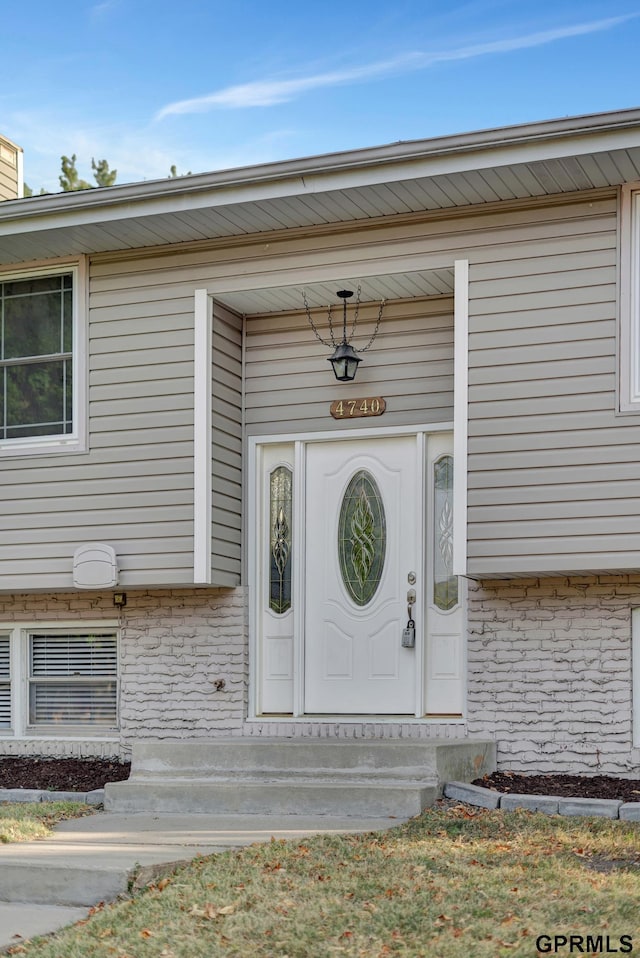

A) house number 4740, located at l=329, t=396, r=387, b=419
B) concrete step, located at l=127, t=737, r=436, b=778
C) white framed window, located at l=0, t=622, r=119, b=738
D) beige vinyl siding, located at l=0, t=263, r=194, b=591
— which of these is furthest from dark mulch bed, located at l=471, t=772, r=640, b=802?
white framed window, located at l=0, t=622, r=119, b=738

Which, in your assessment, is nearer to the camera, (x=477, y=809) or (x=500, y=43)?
(x=477, y=809)

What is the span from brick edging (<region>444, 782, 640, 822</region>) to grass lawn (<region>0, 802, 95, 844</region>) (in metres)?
2.38

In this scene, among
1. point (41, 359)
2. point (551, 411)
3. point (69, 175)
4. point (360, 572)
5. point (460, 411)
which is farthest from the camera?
point (69, 175)

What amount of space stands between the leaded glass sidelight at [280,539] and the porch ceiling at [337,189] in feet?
6.42

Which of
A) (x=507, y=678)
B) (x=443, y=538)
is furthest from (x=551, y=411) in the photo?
(x=507, y=678)

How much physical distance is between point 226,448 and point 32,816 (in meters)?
3.22

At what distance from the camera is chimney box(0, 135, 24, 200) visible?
11.5 metres

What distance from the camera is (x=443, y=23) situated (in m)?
17.2

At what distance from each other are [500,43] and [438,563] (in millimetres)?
10692

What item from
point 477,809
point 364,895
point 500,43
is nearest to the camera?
point 364,895

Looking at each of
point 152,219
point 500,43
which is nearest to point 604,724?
point 152,219

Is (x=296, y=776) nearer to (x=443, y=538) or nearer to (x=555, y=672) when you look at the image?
(x=555, y=672)

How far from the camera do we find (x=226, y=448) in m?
9.41

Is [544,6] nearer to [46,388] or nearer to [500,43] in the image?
[500,43]
